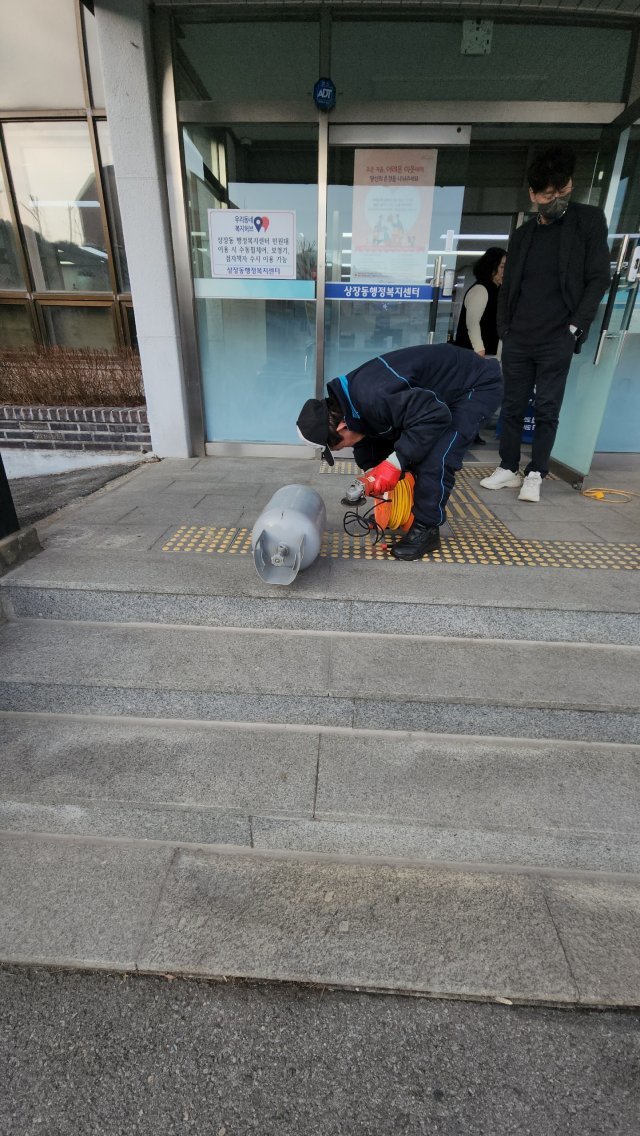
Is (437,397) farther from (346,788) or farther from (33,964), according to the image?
(33,964)

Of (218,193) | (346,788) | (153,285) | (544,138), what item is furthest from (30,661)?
(544,138)

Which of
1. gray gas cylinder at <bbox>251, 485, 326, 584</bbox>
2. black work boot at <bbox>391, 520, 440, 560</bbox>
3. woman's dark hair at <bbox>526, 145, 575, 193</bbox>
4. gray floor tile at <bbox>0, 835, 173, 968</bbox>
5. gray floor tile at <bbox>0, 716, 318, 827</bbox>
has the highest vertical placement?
woman's dark hair at <bbox>526, 145, 575, 193</bbox>

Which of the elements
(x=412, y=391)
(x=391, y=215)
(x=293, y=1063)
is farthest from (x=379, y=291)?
(x=293, y=1063)

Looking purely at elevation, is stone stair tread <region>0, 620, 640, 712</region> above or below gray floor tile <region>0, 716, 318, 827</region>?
above

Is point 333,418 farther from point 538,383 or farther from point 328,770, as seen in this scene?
point 538,383

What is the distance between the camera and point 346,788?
6.38ft

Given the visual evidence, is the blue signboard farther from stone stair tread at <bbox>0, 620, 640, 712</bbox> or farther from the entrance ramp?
stone stair tread at <bbox>0, 620, 640, 712</bbox>

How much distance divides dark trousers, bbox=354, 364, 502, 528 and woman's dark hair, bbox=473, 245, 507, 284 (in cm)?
232

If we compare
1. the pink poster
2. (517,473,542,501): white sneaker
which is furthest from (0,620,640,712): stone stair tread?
the pink poster

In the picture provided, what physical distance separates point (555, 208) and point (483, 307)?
1.51 m

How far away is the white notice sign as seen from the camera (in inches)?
173

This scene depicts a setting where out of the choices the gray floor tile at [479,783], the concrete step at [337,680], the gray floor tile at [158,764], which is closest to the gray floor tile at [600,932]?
the gray floor tile at [479,783]

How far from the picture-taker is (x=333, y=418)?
273 cm

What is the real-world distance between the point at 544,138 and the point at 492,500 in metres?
3.36
